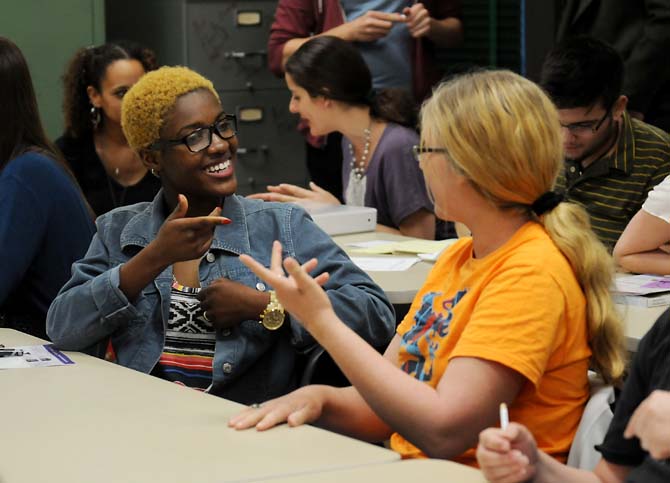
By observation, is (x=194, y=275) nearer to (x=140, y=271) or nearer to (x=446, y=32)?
(x=140, y=271)

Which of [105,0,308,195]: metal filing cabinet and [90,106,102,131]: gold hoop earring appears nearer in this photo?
[90,106,102,131]: gold hoop earring

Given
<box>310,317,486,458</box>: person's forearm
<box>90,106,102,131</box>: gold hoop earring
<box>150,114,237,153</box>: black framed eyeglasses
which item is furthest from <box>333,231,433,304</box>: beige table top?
<box>90,106,102,131</box>: gold hoop earring

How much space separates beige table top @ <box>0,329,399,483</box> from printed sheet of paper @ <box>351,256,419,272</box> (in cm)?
115

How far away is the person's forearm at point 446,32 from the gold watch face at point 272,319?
2.76 metres

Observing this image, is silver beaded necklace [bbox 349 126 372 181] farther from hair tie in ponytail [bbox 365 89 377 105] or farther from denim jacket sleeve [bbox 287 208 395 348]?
denim jacket sleeve [bbox 287 208 395 348]

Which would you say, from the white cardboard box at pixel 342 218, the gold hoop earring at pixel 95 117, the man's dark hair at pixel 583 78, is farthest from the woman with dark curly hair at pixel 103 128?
the man's dark hair at pixel 583 78

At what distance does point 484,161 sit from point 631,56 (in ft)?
8.33

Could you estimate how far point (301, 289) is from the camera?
1.80 metres

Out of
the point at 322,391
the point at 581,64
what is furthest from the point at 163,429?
the point at 581,64

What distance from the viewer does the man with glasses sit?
3422 mm

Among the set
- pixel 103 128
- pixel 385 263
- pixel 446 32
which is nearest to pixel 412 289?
pixel 385 263

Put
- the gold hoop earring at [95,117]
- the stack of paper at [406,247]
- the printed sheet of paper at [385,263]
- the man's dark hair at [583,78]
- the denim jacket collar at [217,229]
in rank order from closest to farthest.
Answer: the denim jacket collar at [217,229] → the printed sheet of paper at [385,263] → the man's dark hair at [583,78] → the stack of paper at [406,247] → the gold hoop earring at [95,117]

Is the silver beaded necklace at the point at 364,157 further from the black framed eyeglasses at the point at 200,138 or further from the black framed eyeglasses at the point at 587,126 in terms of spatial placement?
the black framed eyeglasses at the point at 200,138

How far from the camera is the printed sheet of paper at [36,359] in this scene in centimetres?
239
